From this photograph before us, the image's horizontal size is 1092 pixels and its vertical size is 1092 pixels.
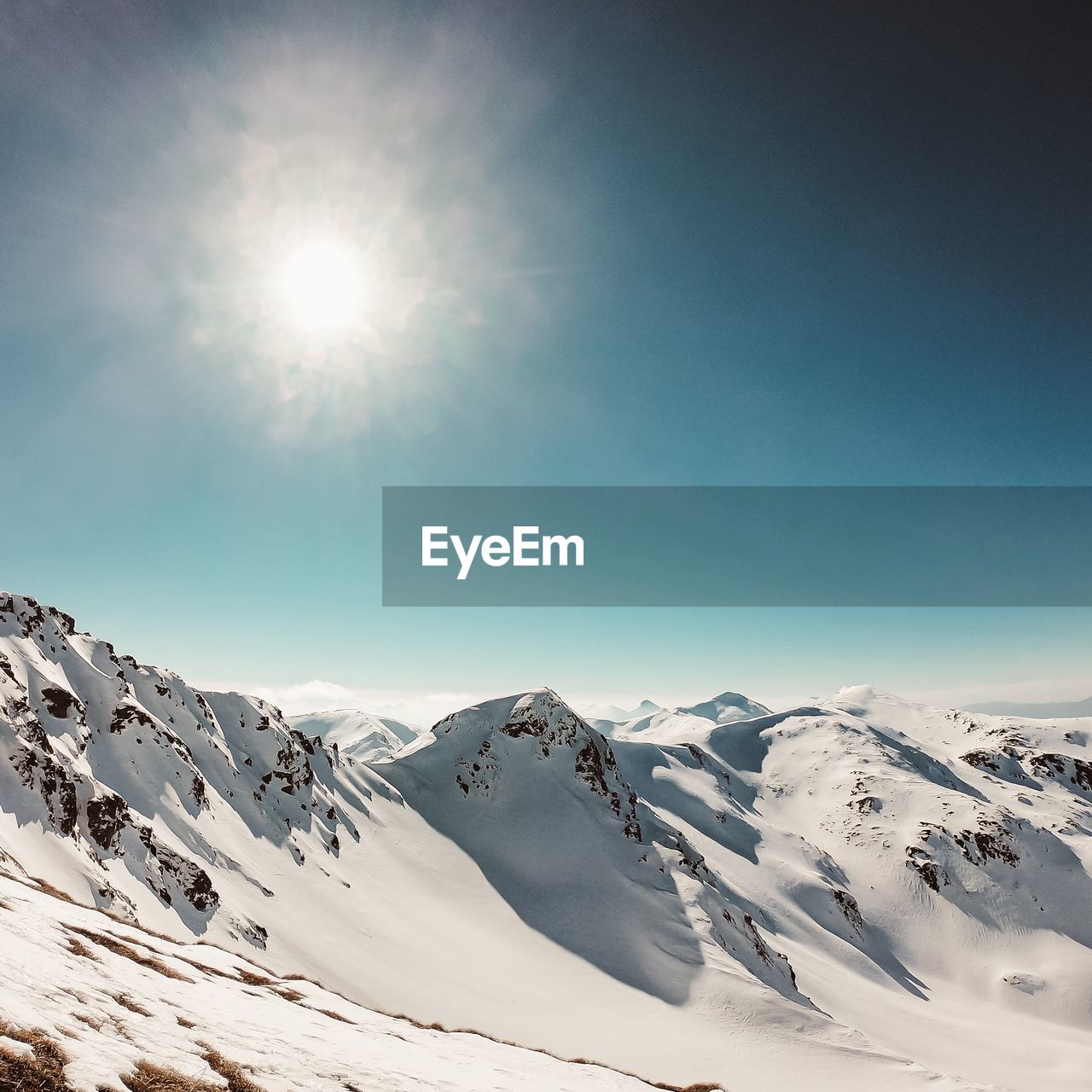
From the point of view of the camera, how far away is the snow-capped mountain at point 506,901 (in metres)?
45.7

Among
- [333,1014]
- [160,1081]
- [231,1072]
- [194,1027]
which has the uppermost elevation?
[160,1081]

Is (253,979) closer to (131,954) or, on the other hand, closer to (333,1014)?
(333,1014)

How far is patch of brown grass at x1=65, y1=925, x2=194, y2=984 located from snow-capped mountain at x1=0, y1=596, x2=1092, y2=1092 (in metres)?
1.32

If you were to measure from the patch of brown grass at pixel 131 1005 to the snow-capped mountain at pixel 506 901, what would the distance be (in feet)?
1.49

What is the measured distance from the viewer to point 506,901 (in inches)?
3546

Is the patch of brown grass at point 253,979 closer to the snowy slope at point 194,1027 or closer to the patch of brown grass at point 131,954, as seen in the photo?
the snowy slope at point 194,1027

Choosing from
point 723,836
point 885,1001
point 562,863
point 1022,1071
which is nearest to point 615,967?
point 562,863

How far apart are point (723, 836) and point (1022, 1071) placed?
77.1 metres

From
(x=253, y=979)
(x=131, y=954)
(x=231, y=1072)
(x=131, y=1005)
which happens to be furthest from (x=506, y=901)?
(x=231, y=1072)

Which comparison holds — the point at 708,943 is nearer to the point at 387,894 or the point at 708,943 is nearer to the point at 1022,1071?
the point at 387,894

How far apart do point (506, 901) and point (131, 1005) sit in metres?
90.8

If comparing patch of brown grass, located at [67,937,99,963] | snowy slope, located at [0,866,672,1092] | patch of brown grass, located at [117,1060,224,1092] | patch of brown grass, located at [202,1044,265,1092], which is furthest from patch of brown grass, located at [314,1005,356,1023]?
patch of brown grass, located at [117,1060,224,1092]

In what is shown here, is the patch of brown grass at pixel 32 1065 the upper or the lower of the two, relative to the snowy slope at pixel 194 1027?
→ upper

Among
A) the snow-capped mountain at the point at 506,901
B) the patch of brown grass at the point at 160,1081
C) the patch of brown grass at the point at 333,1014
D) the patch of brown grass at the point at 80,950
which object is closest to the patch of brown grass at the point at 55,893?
the snow-capped mountain at the point at 506,901
